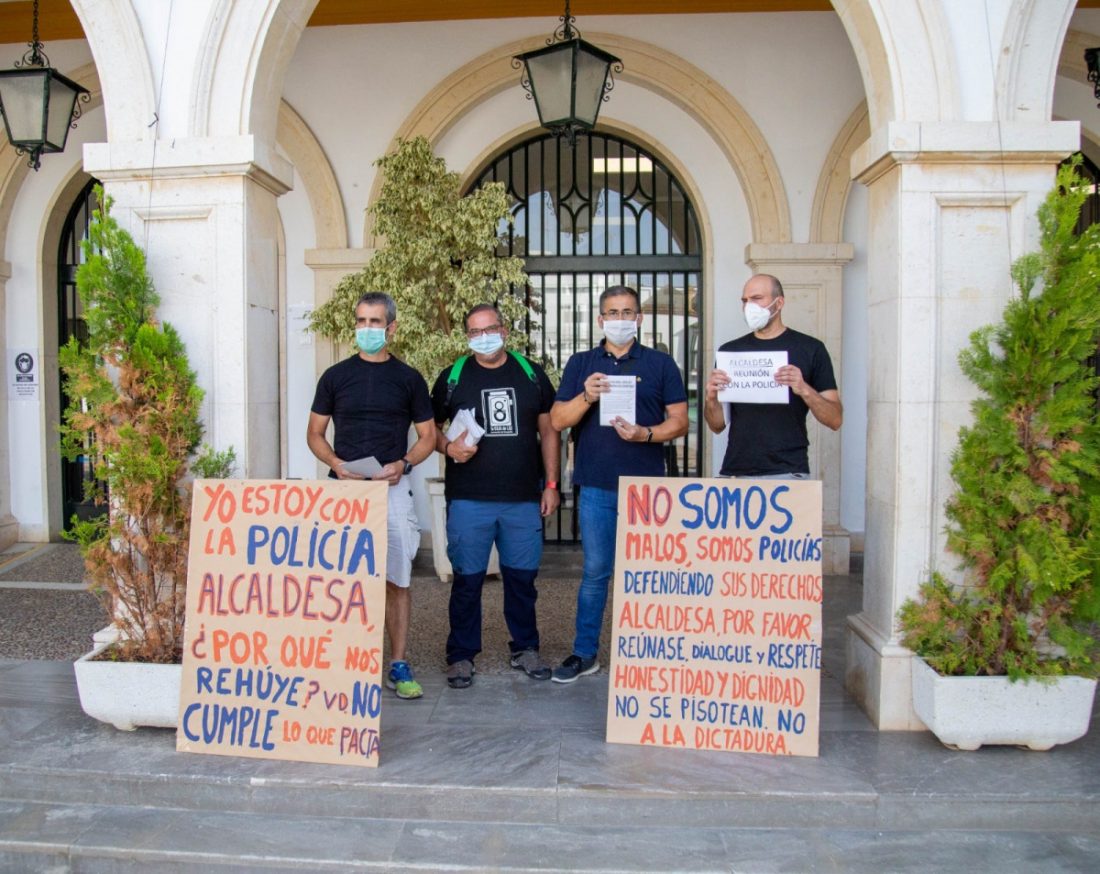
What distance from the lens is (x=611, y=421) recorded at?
4258 mm

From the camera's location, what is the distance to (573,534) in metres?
8.13

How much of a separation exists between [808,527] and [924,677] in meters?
0.77

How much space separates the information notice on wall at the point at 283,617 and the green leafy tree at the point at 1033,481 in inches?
91.2

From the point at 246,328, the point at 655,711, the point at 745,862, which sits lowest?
the point at 745,862

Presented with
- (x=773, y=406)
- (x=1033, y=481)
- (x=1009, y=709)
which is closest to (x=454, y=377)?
(x=773, y=406)

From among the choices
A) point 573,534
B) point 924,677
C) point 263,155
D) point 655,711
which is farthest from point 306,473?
point 924,677

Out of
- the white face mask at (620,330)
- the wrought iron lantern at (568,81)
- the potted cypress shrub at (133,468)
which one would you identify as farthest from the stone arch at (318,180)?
the white face mask at (620,330)

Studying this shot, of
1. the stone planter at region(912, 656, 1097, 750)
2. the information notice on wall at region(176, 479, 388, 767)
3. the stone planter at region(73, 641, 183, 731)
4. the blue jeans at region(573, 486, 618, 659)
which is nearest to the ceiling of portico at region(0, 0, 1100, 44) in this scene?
the blue jeans at region(573, 486, 618, 659)

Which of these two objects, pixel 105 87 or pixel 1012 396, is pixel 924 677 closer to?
pixel 1012 396

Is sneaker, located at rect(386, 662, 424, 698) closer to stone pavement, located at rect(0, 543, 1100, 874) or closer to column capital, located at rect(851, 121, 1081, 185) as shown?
stone pavement, located at rect(0, 543, 1100, 874)

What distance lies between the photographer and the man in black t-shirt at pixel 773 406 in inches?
158

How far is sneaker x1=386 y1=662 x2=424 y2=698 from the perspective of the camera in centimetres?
430

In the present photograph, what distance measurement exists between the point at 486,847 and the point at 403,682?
1.22 m

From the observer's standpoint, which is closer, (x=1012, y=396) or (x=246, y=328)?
(x=1012, y=396)
